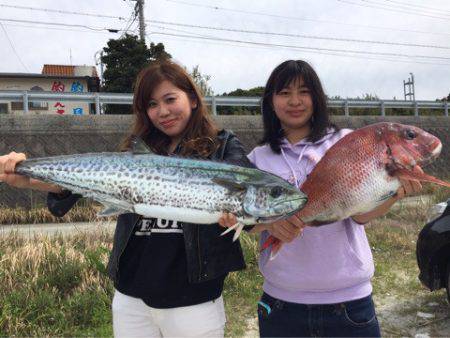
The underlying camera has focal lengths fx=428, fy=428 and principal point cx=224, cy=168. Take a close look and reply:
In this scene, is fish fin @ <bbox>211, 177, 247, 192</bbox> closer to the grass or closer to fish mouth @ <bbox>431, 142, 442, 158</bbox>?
fish mouth @ <bbox>431, 142, 442, 158</bbox>

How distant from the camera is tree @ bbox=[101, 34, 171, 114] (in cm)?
2330

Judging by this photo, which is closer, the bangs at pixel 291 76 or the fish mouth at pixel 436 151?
the fish mouth at pixel 436 151

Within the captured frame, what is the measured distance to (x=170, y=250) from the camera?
2326 millimetres

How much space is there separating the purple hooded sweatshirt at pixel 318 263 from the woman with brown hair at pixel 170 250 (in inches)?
9.5

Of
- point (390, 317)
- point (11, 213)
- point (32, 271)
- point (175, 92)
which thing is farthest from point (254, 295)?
point (11, 213)

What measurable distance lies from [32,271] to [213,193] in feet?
11.7

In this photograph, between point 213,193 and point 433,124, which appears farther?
point 433,124

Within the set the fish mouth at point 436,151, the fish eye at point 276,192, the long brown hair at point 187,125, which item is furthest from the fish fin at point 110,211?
the fish mouth at point 436,151

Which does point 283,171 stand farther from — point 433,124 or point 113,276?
point 433,124

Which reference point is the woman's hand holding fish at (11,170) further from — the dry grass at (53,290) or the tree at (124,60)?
the tree at (124,60)

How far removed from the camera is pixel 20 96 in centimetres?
1241

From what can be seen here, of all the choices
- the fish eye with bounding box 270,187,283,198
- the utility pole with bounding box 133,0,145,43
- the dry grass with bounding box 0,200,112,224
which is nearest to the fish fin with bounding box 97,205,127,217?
the fish eye with bounding box 270,187,283,198

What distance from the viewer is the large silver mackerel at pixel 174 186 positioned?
1.97 m

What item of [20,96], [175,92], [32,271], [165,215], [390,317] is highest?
[20,96]
